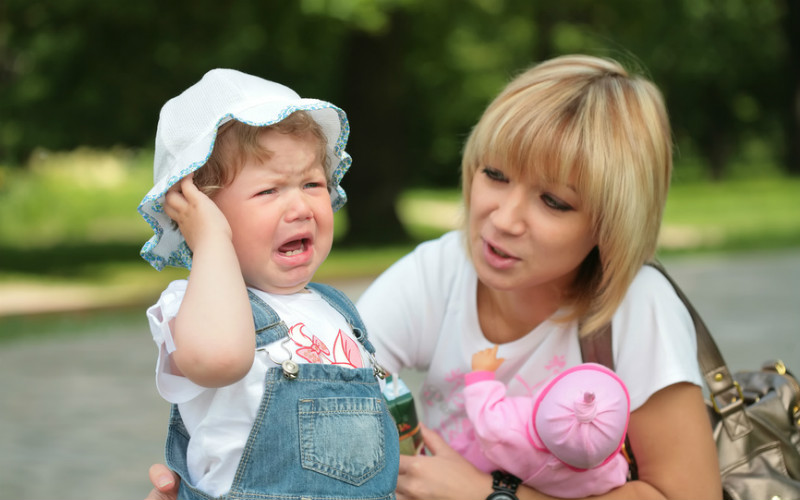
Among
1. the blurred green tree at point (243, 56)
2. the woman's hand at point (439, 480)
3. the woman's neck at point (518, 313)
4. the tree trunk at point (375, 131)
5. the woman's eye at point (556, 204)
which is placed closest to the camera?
the woman's hand at point (439, 480)

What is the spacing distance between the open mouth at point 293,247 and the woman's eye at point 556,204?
79cm

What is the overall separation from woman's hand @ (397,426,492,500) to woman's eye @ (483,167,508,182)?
2.53 feet

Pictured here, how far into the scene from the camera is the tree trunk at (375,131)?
14.6 m

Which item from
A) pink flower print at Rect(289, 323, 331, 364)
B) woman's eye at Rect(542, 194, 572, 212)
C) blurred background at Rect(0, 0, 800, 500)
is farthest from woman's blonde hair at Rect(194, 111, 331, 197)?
blurred background at Rect(0, 0, 800, 500)

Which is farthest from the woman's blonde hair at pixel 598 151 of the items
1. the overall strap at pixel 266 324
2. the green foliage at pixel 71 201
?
the green foliage at pixel 71 201

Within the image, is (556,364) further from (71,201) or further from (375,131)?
(71,201)

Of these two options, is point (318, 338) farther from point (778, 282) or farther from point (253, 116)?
point (778, 282)

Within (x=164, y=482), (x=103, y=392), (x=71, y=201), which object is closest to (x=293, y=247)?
(x=164, y=482)

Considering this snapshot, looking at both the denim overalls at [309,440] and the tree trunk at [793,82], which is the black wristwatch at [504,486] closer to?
the denim overalls at [309,440]

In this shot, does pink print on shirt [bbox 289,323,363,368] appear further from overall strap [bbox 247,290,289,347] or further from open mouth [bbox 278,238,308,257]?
open mouth [bbox 278,238,308,257]

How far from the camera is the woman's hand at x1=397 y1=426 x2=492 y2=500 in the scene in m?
2.51

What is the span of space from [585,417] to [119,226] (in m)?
17.2

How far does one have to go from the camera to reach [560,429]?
2.35 m

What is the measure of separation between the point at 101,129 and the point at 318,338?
44.7 ft
